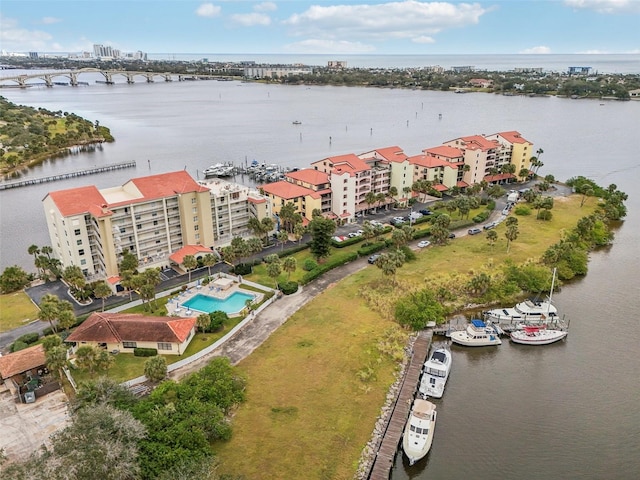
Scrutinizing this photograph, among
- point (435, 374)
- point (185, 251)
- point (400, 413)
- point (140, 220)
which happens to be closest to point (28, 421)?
point (400, 413)

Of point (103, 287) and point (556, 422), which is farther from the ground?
point (103, 287)

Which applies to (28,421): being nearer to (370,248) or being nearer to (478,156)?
(370,248)

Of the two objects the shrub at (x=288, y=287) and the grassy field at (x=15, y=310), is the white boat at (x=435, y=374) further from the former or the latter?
the grassy field at (x=15, y=310)

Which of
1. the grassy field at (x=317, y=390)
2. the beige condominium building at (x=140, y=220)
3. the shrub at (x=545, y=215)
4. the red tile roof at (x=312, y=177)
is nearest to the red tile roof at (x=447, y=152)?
the shrub at (x=545, y=215)

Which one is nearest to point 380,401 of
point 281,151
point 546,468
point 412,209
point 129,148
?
point 546,468

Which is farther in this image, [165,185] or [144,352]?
[165,185]

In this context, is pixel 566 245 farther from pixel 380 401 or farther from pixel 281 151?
pixel 281 151

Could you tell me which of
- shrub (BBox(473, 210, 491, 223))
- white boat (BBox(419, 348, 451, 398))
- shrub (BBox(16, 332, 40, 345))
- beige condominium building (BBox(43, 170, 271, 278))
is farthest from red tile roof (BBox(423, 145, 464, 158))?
shrub (BBox(16, 332, 40, 345))
